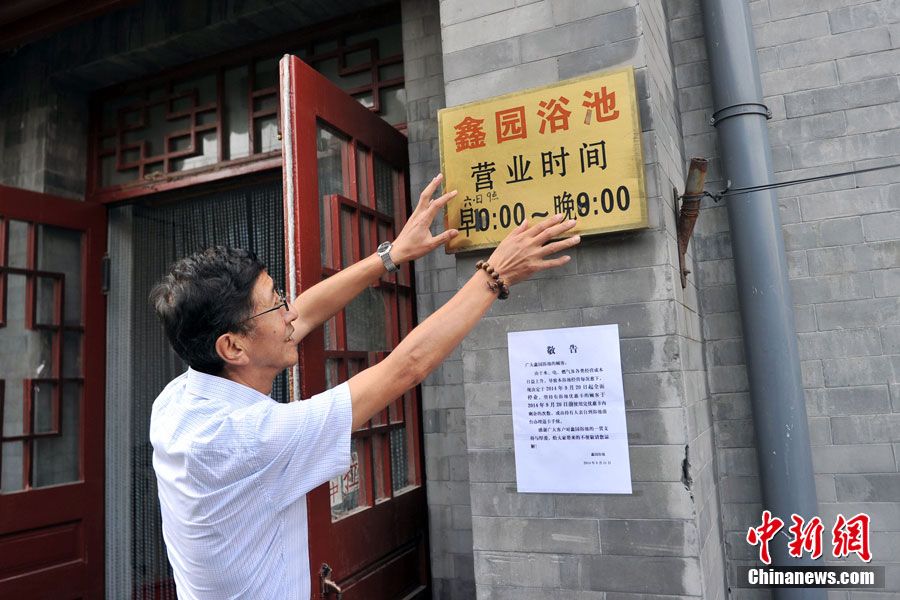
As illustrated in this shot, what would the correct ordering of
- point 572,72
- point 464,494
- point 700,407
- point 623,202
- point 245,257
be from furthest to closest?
point 464,494, point 700,407, point 572,72, point 623,202, point 245,257

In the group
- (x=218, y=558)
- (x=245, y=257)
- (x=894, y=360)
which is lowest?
(x=218, y=558)

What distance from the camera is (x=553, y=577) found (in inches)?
81.5

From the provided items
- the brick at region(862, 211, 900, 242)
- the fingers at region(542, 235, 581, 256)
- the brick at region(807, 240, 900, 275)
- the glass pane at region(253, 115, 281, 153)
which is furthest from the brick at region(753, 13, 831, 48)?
the glass pane at region(253, 115, 281, 153)

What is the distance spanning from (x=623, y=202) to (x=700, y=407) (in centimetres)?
92

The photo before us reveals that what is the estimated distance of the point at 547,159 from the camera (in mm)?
2135

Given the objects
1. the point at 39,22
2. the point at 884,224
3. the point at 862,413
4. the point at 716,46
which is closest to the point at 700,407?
the point at 862,413

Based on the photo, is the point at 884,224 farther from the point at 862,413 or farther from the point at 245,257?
the point at 245,257

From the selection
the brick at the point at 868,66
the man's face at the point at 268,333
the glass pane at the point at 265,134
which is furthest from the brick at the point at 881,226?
the glass pane at the point at 265,134

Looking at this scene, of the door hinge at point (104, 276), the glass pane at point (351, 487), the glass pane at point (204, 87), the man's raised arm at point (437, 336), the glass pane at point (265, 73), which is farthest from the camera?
the door hinge at point (104, 276)

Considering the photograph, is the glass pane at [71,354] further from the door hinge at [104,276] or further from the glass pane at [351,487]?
the glass pane at [351,487]

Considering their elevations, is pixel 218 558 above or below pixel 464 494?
above

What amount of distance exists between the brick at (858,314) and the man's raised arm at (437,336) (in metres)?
1.54

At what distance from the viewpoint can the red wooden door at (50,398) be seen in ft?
A: 11.5

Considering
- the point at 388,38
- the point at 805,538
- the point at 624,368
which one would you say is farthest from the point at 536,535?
the point at 388,38
